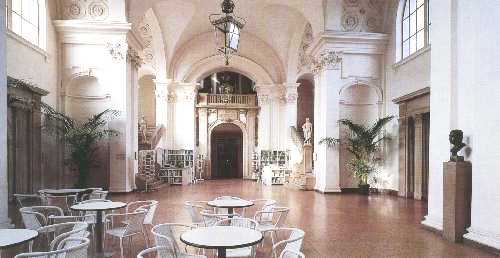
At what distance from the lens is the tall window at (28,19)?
10.4 m

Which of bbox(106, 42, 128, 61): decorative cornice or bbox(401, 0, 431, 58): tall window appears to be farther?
bbox(106, 42, 128, 61): decorative cornice

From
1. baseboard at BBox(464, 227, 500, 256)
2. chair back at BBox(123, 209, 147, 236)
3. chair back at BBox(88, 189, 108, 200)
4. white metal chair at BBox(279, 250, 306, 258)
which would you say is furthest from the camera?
chair back at BBox(88, 189, 108, 200)

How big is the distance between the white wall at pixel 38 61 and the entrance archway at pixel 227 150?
548 inches

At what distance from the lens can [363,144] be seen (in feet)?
45.5

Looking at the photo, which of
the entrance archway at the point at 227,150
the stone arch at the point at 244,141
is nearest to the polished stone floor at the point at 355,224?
the stone arch at the point at 244,141

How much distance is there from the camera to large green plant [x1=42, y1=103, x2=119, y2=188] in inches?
461

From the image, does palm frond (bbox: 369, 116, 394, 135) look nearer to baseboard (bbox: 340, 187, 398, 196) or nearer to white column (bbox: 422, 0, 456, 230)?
baseboard (bbox: 340, 187, 398, 196)

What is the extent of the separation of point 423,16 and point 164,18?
36.6ft

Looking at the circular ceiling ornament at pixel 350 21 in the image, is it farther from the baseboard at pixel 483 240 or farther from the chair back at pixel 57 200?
the chair back at pixel 57 200

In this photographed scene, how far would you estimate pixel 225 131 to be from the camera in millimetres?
26344

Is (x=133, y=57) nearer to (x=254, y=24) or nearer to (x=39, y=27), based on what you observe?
(x=39, y=27)

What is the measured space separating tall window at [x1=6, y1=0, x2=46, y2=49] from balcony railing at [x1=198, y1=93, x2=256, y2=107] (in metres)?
13.4

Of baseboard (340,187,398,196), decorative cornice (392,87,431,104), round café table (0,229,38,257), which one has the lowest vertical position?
baseboard (340,187,398,196)

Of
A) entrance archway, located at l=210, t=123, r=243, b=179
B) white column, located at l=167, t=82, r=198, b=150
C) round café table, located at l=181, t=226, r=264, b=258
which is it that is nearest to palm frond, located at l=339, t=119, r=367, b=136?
round café table, located at l=181, t=226, r=264, b=258
